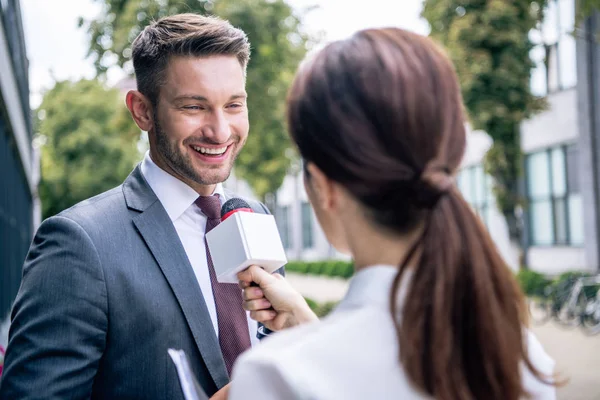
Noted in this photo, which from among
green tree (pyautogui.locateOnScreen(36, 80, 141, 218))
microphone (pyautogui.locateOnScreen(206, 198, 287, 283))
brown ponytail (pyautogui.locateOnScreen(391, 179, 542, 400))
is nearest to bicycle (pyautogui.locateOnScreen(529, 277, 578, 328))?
microphone (pyautogui.locateOnScreen(206, 198, 287, 283))

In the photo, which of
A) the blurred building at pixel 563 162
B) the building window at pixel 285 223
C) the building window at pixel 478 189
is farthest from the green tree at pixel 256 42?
the building window at pixel 285 223

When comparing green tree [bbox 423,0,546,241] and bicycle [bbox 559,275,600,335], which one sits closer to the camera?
bicycle [bbox 559,275,600,335]

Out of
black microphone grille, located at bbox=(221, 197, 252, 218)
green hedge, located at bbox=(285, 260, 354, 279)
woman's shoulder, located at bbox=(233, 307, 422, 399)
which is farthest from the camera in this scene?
green hedge, located at bbox=(285, 260, 354, 279)

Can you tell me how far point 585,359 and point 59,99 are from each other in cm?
2352

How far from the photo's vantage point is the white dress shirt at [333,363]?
1.28m

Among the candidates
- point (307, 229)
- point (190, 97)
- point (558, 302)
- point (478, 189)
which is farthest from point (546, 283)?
point (307, 229)

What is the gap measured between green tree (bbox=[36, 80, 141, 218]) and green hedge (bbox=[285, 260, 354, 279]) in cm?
1142

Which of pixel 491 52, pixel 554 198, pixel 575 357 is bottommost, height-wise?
pixel 554 198

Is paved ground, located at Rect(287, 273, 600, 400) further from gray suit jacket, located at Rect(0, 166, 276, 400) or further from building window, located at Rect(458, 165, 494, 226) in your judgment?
building window, located at Rect(458, 165, 494, 226)

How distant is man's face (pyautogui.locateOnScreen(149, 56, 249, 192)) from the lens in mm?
2508

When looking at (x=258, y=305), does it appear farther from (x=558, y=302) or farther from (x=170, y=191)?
(x=558, y=302)

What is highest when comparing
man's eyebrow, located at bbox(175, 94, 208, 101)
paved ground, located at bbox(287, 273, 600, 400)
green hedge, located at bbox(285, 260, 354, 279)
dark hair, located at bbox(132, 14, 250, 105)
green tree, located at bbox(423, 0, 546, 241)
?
dark hair, located at bbox(132, 14, 250, 105)

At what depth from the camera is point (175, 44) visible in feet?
8.22

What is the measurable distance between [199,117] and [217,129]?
0.23 feet
